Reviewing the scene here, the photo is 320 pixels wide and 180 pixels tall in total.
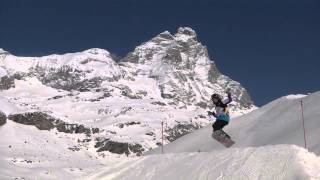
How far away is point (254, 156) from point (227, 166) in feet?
2.22

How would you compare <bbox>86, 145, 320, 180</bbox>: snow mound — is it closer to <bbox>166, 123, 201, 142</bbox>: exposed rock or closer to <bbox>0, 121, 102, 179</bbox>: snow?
<bbox>0, 121, 102, 179</bbox>: snow

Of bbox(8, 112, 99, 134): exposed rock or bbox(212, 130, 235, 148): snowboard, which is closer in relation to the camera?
bbox(212, 130, 235, 148): snowboard

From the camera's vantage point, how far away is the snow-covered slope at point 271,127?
20438 mm

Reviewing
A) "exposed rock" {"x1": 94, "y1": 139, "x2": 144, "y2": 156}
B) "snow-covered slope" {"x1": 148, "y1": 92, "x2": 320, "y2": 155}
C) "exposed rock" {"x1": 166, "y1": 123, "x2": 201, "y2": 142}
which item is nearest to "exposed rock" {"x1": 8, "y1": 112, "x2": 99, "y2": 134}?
"exposed rock" {"x1": 94, "y1": 139, "x2": 144, "y2": 156}

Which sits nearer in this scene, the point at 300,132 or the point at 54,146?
the point at 300,132

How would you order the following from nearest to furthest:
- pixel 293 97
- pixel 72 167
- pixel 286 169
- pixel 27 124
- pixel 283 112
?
pixel 286 169
pixel 283 112
pixel 293 97
pixel 72 167
pixel 27 124

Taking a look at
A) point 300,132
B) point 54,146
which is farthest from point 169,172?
point 54,146

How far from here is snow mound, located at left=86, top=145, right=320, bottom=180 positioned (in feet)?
40.1

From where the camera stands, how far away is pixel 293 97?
25.3 meters

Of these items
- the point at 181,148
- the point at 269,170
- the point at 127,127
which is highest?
the point at 269,170

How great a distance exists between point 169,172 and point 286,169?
3.57m

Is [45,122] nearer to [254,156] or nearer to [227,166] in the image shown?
[227,166]

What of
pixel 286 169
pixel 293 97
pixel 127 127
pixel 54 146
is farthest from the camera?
Result: pixel 127 127

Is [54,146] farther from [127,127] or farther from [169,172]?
[169,172]
